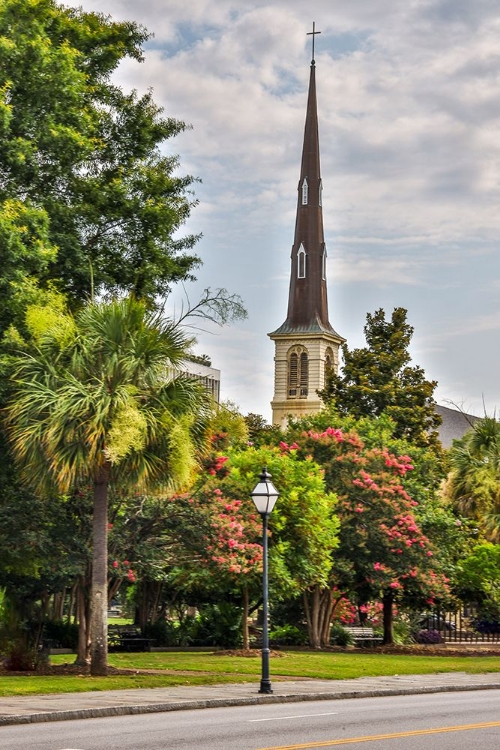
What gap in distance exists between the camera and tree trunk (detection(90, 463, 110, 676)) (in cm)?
2273

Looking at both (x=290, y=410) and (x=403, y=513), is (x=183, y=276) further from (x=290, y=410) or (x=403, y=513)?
(x=290, y=410)

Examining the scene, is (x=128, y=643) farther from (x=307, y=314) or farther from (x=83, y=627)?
(x=307, y=314)

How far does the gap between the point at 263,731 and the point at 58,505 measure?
1216cm

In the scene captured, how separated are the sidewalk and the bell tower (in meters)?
100.0

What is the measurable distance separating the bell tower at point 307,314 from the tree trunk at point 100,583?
10090cm

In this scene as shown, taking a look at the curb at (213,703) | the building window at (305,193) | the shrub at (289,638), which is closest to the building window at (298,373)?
the building window at (305,193)

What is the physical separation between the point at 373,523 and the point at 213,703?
19.1 m

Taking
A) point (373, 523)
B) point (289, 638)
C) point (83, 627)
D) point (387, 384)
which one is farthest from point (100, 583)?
point (387, 384)

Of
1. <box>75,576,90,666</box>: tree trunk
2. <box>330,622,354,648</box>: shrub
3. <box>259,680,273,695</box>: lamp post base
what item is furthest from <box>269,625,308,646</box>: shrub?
<box>259,680,273,695</box>: lamp post base

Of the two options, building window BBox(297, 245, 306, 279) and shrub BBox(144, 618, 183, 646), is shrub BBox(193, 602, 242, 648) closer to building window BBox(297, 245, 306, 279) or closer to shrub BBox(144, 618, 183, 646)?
shrub BBox(144, 618, 183, 646)

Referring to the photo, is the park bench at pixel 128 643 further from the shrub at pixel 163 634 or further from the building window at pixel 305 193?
the building window at pixel 305 193

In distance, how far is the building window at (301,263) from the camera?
5113 inches

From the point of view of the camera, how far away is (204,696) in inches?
762

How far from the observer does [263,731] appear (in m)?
14.4
